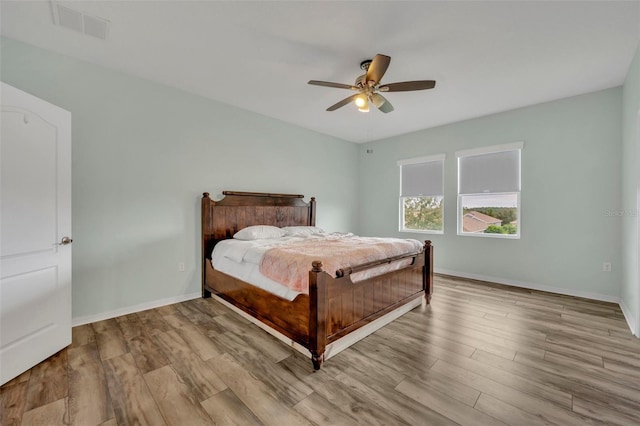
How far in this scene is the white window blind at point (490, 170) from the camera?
4.20 meters

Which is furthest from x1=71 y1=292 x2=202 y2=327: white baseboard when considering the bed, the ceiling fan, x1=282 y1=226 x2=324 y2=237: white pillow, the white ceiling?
the ceiling fan

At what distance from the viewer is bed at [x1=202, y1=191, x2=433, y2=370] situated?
2088 millimetres

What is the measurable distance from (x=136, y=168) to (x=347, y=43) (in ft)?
8.93

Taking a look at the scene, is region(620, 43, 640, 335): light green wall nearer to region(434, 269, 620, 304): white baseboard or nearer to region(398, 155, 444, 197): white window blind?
region(434, 269, 620, 304): white baseboard

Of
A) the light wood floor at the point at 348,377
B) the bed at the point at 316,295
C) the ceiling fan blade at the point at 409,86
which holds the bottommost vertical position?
the light wood floor at the point at 348,377

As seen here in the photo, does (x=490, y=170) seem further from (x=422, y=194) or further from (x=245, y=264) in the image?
(x=245, y=264)

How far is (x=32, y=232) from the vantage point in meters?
2.04

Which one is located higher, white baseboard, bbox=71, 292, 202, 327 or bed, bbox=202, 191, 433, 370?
bed, bbox=202, 191, 433, 370

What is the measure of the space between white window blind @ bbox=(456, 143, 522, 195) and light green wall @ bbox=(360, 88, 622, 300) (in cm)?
11

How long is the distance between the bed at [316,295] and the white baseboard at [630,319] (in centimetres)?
181

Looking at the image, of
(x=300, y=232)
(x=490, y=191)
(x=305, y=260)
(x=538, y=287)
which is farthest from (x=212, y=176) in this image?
(x=538, y=287)

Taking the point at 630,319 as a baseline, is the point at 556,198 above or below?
above

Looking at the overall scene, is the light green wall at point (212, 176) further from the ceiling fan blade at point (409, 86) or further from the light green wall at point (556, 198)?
the ceiling fan blade at point (409, 86)

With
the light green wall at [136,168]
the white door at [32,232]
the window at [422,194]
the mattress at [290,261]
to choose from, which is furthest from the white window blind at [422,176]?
the white door at [32,232]
